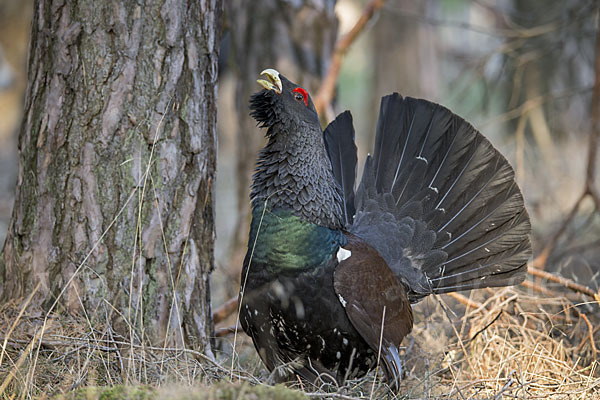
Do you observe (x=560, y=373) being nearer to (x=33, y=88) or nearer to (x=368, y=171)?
(x=368, y=171)

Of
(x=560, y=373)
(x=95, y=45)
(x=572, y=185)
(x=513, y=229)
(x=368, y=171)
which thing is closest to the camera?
(x=95, y=45)

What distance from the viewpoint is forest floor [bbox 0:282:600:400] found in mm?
2371

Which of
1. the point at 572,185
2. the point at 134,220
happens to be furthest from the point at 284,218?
the point at 572,185

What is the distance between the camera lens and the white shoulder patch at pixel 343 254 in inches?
124

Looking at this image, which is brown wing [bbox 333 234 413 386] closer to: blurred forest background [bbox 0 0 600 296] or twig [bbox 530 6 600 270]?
blurred forest background [bbox 0 0 600 296]

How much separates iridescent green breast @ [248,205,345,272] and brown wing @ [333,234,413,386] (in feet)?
0.47

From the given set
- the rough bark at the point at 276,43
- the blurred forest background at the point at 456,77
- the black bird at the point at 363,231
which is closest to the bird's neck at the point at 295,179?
the black bird at the point at 363,231

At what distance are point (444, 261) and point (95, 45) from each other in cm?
242

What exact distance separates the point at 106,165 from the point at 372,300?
1574 mm

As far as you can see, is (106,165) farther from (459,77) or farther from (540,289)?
(459,77)

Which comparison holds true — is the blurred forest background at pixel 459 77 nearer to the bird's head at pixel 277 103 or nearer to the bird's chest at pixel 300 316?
the bird's chest at pixel 300 316

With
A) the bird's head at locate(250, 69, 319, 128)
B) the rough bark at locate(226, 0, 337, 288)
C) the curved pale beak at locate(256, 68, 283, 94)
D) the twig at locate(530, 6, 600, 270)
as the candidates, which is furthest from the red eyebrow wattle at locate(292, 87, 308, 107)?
the twig at locate(530, 6, 600, 270)

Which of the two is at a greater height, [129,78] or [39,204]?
[129,78]

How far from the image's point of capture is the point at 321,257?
3.08 meters
